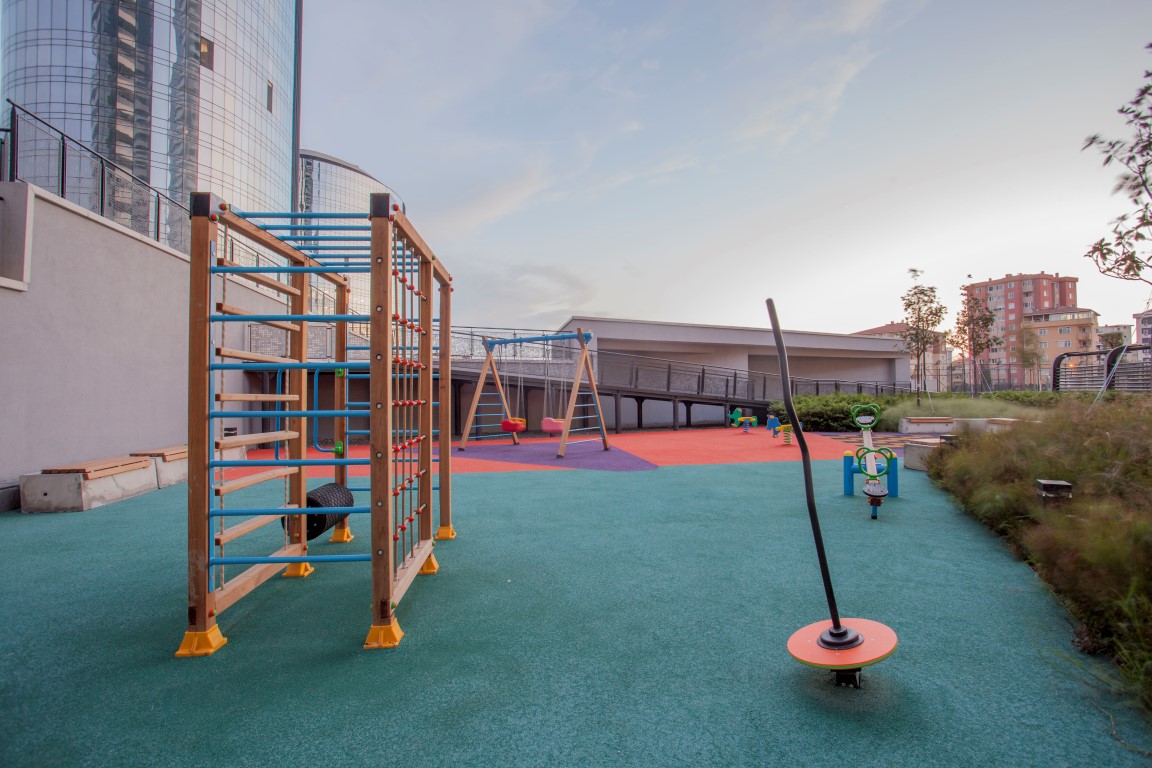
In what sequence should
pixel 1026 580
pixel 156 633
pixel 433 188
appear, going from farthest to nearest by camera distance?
pixel 433 188, pixel 1026 580, pixel 156 633

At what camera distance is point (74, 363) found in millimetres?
7492

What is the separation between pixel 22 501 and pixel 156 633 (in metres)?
5.15

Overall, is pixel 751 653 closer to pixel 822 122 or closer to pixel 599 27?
pixel 822 122

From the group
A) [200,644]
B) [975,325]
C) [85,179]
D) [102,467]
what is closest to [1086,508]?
[200,644]

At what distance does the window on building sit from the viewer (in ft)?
89.3

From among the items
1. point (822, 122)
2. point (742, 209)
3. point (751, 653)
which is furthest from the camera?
point (742, 209)

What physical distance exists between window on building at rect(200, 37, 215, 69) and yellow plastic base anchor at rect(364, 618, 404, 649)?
34.1 meters

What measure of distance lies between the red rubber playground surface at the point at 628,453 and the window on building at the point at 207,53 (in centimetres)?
2486

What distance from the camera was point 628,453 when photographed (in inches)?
462

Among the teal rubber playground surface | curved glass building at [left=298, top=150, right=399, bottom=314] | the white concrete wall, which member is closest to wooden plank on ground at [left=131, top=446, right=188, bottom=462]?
the white concrete wall

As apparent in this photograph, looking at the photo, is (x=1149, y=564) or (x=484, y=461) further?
(x=484, y=461)

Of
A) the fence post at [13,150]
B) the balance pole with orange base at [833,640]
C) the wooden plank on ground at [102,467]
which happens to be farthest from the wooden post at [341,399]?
the fence post at [13,150]

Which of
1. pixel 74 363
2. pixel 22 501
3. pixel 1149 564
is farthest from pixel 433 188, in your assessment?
pixel 1149 564

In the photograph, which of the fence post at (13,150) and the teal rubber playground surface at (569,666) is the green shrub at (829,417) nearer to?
the teal rubber playground surface at (569,666)
